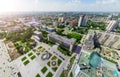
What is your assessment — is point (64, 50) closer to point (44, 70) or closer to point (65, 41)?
point (65, 41)

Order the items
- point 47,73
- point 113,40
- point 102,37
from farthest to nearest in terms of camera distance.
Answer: point 102,37, point 113,40, point 47,73

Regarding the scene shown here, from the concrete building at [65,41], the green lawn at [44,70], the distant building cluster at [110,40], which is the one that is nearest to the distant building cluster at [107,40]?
the distant building cluster at [110,40]

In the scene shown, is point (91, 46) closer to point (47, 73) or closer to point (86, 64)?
point (86, 64)

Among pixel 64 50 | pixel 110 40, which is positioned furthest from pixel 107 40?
pixel 64 50

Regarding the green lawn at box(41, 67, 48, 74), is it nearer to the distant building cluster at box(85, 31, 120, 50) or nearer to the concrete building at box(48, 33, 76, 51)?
the concrete building at box(48, 33, 76, 51)

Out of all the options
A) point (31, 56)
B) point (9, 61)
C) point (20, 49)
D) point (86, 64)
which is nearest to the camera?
point (86, 64)

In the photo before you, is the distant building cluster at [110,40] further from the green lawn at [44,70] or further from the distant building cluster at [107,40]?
the green lawn at [44,70]

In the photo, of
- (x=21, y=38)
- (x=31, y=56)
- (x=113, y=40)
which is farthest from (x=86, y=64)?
(x=21, y=38)

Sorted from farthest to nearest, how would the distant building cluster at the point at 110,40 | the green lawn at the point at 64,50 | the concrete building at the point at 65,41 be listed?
1. the distant building cluster at the point at 110,40
2. the concrete building at the point at 65,41
3. the green lawn at the point at 64,50

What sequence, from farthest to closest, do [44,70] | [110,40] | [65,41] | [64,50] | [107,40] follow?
1. [107,40]
2. [110,40]
3. [65,41]
4. [64,50]
5. [44,70]

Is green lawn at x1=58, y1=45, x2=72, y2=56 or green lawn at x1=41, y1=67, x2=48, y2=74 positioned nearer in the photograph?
green lawn at x1=41, y1=67, x2=48, y2=74

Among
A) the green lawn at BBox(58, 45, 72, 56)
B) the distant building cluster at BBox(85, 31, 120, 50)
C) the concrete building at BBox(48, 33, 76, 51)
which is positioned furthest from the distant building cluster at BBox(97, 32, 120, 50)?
the green lawn at BBox(58, 45, 72, 56)
